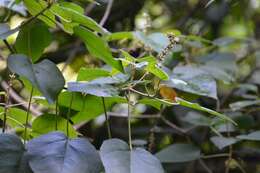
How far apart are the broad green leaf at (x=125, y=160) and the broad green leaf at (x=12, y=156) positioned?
0.11 metres

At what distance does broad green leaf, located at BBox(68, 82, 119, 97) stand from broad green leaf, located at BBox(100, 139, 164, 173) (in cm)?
8

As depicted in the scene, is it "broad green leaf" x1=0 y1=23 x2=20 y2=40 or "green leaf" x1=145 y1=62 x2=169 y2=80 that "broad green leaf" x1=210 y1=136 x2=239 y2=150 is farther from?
"broad green leaf" x1=0 y1=23 x2=20 y2=40

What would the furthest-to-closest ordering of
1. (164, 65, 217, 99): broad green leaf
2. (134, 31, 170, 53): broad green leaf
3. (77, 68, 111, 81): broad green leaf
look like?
(134, 31, 170, 53): broad green leaf < (164, 65, 217, 99): broad green leaf < (77, 68, 111, 81): broad green leaf

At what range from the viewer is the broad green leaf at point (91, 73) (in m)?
0.77

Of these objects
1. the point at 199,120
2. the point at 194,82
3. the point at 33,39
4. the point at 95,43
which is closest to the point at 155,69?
the point at 95,43

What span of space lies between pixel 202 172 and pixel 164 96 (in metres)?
0.64

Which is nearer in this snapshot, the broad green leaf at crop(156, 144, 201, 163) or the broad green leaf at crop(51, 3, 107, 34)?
the broad green leaf at crop(51, 3, 107, 34)

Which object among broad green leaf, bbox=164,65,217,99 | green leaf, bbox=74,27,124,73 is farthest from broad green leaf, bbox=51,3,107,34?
broad green leaf, bbox=164,65,217,99

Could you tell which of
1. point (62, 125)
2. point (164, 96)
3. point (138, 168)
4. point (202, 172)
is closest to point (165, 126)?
point (202, 172)

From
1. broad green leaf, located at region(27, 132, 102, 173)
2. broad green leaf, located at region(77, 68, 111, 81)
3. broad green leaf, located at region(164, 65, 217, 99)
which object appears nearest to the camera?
broad green leaf, located at region(27, 132, 102, 173)

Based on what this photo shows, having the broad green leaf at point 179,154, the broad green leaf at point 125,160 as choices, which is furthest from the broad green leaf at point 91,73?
the broad green leaf at point 179,154

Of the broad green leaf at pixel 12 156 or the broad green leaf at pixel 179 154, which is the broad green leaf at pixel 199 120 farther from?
the broad green leaf at pixel 12 156

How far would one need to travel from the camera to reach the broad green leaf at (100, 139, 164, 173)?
676 millimetres

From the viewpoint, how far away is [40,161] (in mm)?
666
